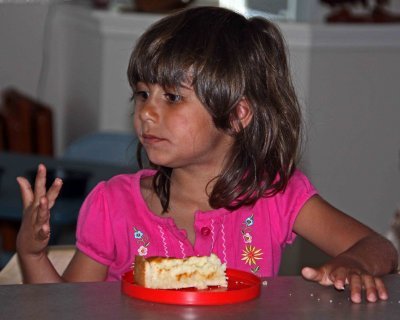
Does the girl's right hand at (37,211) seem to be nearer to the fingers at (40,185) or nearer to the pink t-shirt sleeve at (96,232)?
the fingers at (40,185)

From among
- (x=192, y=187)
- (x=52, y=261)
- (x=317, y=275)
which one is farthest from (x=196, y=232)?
(x=317, y=275)

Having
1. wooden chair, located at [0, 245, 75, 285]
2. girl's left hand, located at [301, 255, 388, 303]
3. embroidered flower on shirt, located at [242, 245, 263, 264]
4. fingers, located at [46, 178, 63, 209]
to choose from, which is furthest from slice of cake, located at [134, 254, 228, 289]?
wooden chair, located at [0, 245, 75, 285]

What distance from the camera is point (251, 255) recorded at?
220 centimetres

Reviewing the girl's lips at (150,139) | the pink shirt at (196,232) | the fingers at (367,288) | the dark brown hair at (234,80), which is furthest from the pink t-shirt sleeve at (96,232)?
the fingers at (367,288)

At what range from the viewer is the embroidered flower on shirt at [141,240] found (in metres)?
2.18

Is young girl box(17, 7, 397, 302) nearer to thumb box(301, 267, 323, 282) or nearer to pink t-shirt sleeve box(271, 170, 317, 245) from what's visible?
pink t-shirt sleeve box(271, 170, 317, 245)

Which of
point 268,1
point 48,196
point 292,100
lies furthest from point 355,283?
point 268,1

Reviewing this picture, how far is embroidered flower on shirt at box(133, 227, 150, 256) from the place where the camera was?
7.16ft

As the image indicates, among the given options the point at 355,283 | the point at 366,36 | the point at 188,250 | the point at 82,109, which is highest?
the point at 355,283

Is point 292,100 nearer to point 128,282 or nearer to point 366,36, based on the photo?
point 128,282

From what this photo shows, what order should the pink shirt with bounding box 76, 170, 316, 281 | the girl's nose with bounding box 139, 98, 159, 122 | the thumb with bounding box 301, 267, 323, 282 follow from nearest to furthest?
the thumb with bounding box 301, 267, 323, 282 → the girl's nose with bounding box 139, 98, 159, 122 → the pink shirt with bounding box 76, 170, 316, 281

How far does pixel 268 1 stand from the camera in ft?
17.5

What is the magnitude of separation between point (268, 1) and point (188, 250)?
10.9 ft

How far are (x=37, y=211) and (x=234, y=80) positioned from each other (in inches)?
18.7
